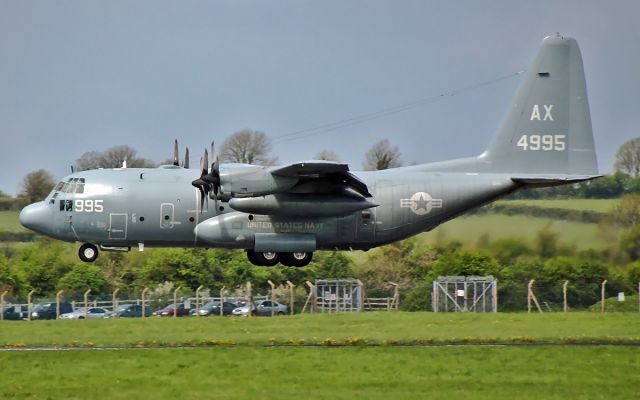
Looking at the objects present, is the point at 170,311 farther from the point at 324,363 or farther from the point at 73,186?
the point at 324,363

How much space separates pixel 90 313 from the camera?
169 ft

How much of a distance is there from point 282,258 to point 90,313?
41.5 feet

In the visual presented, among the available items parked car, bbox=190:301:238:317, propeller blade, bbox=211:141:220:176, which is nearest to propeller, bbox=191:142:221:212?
propeller blade, bbox=211:141:220:176

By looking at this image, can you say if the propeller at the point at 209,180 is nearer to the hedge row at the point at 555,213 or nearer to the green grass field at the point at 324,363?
the green grass field at the point at 324,363

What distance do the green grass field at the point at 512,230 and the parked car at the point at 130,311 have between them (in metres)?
12.3

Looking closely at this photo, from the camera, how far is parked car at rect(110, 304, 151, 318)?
5053 centimetres

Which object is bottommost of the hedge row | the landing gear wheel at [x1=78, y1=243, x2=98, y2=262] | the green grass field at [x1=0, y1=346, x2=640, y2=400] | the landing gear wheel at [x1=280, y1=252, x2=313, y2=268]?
the green grass field at [x1=0, y1=346, x2=640, y2=400]

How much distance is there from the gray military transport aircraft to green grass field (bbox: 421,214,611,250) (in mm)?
2866

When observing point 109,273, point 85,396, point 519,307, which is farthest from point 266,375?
point 109,273

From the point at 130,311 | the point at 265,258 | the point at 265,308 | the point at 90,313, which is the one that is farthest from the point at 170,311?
the point at 265,258

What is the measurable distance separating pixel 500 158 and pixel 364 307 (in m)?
10.6

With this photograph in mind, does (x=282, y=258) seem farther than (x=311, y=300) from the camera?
No

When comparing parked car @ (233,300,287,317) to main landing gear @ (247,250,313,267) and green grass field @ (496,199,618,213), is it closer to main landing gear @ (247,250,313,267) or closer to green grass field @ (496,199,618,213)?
main landing gear @ (247,250,313,267)

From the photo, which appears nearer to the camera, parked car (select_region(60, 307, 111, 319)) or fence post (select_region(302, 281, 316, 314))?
fence post (select_region(302, 281, 316, 314))
